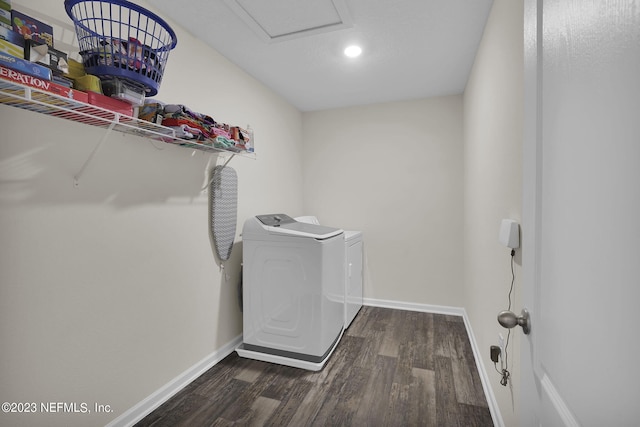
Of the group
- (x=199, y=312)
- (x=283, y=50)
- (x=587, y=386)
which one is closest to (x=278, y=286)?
(x=199, y=312)

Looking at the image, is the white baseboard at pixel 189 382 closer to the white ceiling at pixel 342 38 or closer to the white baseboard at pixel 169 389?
the white baseboard at pixel 169 389

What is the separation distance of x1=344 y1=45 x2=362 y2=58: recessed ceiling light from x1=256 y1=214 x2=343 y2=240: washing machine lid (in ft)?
4.29

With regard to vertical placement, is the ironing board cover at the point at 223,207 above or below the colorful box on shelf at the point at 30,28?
below

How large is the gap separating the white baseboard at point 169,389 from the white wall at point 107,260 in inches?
1.7

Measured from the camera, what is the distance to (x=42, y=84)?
99 cm

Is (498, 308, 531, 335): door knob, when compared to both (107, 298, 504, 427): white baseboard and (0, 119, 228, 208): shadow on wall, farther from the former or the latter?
(0, 119, 228, 208): shadow on wall

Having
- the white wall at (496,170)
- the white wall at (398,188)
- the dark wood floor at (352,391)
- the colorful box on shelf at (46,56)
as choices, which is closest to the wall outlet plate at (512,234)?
the white wall at (496,170)

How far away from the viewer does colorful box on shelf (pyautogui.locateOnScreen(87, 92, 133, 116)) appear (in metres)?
1.16

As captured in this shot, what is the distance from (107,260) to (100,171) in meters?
0.43

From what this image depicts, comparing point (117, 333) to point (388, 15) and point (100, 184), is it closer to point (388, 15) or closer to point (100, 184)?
point (100, 184)

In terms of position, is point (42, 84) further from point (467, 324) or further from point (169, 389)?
point (467, 324)

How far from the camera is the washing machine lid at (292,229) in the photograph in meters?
2.12

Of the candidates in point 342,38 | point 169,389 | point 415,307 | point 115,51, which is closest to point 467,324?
point 415,307

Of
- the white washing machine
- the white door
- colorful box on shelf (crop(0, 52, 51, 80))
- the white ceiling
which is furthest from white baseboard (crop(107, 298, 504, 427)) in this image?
the white ceiling
